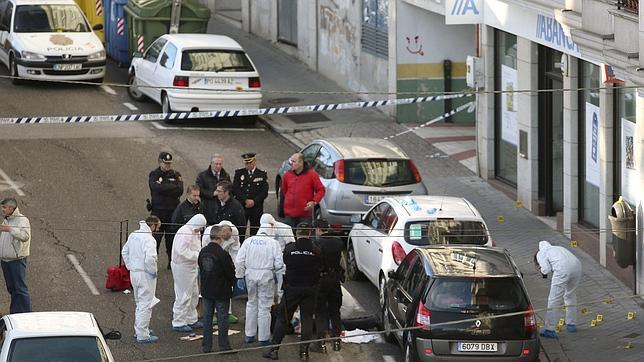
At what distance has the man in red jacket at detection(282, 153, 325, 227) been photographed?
71.6ft

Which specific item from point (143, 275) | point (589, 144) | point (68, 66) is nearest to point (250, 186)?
point (143, 275)

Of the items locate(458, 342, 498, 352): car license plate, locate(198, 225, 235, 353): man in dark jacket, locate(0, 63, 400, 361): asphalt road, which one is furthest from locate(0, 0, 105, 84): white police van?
locate(458, 342, 498, 352): car license plate

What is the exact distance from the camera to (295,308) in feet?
58.2

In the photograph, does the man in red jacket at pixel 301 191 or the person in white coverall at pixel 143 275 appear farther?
the man in red jacket at pixel 301 191

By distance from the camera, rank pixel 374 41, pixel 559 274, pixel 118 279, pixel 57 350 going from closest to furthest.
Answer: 1. pixel 57 350
2. pixel 559 274
3. pixel 118 279
4. pixel 374 41

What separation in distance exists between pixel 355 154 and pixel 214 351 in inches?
236

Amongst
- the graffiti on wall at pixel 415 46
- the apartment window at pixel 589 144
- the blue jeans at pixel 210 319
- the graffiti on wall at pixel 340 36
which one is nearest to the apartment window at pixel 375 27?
the graffiti on wall at pixel 340 36

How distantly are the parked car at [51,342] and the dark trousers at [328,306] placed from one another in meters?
3.62

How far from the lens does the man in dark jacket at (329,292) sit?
17750 millimetres

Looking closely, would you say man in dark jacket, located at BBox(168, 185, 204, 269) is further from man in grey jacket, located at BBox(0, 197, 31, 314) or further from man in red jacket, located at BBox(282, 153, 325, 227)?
man in grey jacket, located at BBox(0, 197, 31, 314)

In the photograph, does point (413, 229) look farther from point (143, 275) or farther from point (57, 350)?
point (57, 350)

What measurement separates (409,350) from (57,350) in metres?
4.10

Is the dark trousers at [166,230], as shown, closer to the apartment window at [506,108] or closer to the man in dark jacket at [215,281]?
the man in dark jacket at [215,281]

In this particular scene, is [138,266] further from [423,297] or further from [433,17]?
[433,17]
